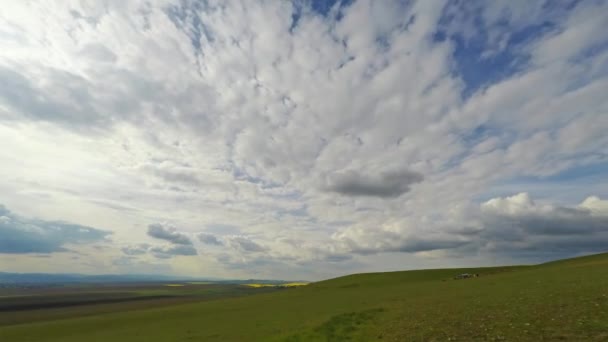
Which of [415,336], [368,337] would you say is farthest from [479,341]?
[368,337]

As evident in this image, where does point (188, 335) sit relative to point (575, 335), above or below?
below

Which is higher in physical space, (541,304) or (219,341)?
(541,304)

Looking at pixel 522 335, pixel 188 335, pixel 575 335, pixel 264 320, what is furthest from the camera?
pixel 264 320

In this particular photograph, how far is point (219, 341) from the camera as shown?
32.0m

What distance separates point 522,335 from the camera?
19.4 m

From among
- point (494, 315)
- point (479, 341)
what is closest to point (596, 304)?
point (494, 315)

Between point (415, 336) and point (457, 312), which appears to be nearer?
point (415, 336)

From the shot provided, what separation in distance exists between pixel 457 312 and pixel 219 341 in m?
24.0

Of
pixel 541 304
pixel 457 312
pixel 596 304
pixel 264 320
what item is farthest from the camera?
pixel 264 320

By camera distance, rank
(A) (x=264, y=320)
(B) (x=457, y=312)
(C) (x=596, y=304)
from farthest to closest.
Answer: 1. (A) (x=264, y=320)
2. (B) (x=457, y=312)
3. (C) (x=596, y=304)

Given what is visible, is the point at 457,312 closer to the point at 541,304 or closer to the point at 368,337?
the point at 541,304

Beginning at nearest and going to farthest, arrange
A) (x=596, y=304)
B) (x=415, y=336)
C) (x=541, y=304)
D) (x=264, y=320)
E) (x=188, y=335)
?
(x=415, y=336), (x=596, y=304), (x=541, y=304), (x=188, y=335), (x=264, y=320)

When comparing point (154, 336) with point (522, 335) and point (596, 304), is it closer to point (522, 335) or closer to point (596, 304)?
point (522, 335)

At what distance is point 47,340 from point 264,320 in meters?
33.4
